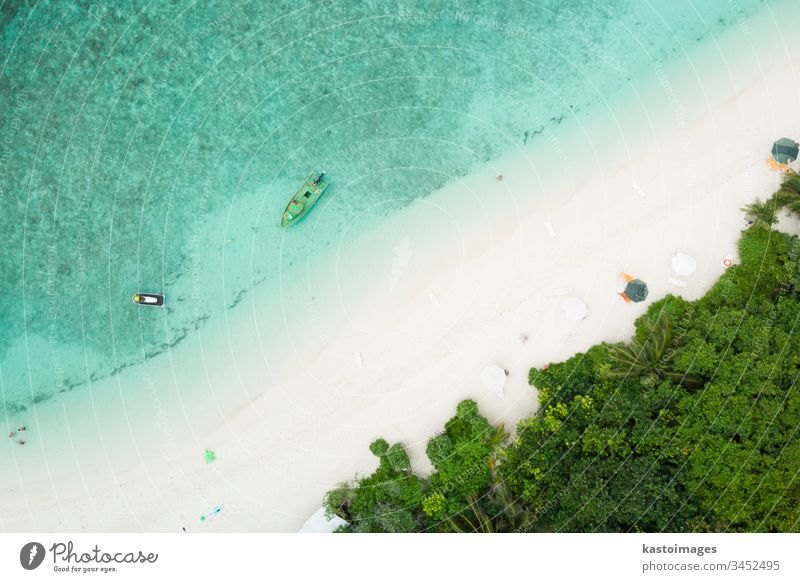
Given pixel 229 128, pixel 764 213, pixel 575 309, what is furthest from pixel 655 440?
pixel 229 128

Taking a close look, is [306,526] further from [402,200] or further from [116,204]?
[116,204]

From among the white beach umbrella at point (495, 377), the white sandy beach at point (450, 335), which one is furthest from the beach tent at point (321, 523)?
the white beach umbrella at point (495, 377)

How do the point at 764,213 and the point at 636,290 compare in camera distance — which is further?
the point at 636,290

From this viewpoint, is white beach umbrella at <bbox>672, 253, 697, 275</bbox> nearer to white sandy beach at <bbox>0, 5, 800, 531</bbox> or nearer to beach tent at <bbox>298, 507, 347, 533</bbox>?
white sandy beach at <bbox>0, 5, 800, 531</bbox>

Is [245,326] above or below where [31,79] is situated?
below

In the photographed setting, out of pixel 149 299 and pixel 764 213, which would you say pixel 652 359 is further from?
pixel 149 299

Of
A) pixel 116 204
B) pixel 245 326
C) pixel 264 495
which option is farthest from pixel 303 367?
pixel 116 204
